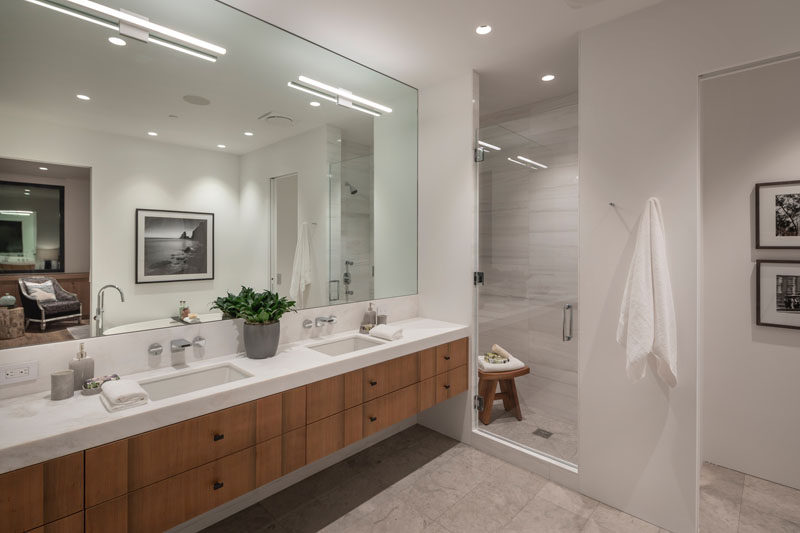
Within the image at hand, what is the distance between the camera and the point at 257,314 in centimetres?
208

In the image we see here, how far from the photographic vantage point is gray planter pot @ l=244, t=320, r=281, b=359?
203 cm

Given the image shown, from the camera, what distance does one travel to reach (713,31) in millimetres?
1886

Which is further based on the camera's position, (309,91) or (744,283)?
(309,91)

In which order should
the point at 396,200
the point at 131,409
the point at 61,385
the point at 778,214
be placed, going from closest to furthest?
the point at 131,409 < the point at 61,385 < the point at 778,214 < the point at 396,200

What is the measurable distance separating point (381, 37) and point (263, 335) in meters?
1.90

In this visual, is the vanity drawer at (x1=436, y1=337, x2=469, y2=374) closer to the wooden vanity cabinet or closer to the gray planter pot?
the wooden vanity cabinet

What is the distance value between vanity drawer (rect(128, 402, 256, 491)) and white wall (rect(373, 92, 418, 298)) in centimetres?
153

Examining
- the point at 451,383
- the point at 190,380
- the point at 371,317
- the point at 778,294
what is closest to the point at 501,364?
the point at 451,383

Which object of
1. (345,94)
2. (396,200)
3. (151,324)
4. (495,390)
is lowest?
(495,390)

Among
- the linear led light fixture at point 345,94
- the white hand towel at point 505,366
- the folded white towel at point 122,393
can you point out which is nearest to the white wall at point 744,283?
the white hand towel at point 505,366

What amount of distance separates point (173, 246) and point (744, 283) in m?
3.37

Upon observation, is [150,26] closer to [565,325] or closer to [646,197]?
[646,197]

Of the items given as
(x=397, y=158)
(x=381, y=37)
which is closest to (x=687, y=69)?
(x=381, y=37)

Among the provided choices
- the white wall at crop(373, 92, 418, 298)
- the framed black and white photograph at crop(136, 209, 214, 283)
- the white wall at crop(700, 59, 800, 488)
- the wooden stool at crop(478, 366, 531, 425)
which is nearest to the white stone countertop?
the framed black and white photograph at crop(136, 209, 214, 283)
